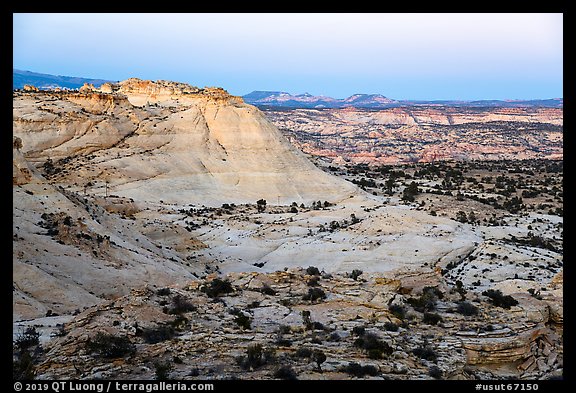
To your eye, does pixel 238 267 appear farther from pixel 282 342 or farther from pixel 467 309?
pixel 282 342

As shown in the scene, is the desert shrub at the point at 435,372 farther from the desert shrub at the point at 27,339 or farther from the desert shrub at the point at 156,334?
the desert shrub at the point at 27,339

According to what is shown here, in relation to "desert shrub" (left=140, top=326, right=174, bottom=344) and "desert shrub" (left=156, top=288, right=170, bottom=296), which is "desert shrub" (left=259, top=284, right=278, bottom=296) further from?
"desert shrub" (left=140, top=326, right=174, bottom=344)

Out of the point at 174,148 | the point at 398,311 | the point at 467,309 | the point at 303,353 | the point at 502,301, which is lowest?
the point at 502,301

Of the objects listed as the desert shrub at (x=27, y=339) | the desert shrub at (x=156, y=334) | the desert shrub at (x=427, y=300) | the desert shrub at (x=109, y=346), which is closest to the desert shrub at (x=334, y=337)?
the desert shrub at (x=427, y=300)

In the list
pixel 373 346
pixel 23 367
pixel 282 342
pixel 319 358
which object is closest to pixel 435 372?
pixel 373 346
